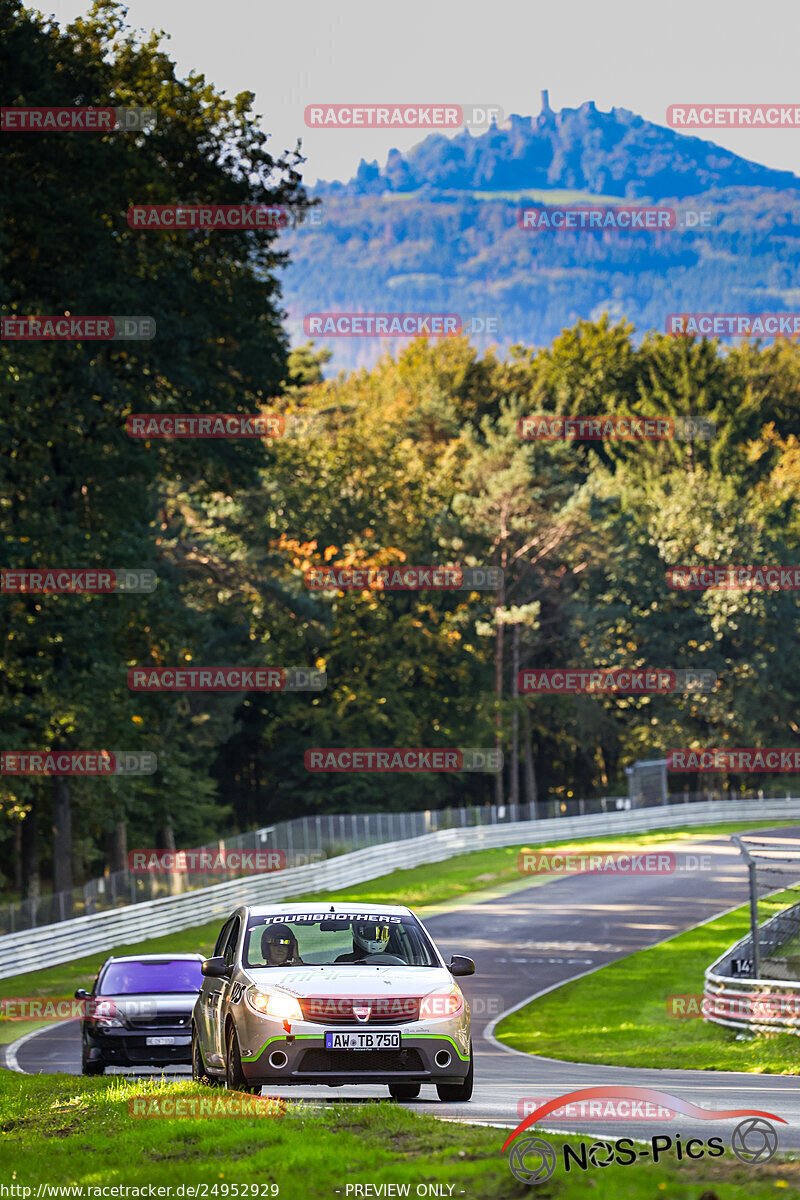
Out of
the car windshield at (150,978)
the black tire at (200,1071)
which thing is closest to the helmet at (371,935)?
the black tire at (200,1071)

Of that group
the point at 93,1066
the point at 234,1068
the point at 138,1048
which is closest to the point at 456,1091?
the point at 234,1068

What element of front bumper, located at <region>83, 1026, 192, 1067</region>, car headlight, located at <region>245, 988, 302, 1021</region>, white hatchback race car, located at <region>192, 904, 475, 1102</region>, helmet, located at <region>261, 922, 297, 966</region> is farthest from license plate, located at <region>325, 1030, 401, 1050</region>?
front bumper, located at <region>83, 1026, 192, 1067</region>

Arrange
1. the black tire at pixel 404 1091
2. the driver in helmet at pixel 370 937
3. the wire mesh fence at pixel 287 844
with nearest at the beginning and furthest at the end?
the black tire at pixel 404 1091 < the driver in helmet at pixel 370 937 < the wire mesh fence at pixel 287 844

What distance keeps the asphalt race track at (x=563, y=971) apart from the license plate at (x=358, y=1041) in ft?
3.11

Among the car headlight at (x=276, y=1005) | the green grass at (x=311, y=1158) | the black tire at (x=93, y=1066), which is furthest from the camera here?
the black tire at (x=93, y=1066)

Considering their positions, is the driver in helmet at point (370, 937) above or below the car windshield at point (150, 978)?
above

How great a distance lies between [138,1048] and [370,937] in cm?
527

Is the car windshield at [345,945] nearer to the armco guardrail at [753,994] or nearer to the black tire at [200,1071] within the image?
the black tire at [200,1071]

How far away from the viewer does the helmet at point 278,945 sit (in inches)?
442

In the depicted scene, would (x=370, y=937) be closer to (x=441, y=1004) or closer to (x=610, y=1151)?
(x=441, y=1004)

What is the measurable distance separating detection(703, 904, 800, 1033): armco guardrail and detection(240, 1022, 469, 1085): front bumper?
40.1 ft

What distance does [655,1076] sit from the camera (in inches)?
695

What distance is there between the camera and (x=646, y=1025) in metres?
25.3

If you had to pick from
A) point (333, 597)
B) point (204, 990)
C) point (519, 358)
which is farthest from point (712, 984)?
point (519, 358)
